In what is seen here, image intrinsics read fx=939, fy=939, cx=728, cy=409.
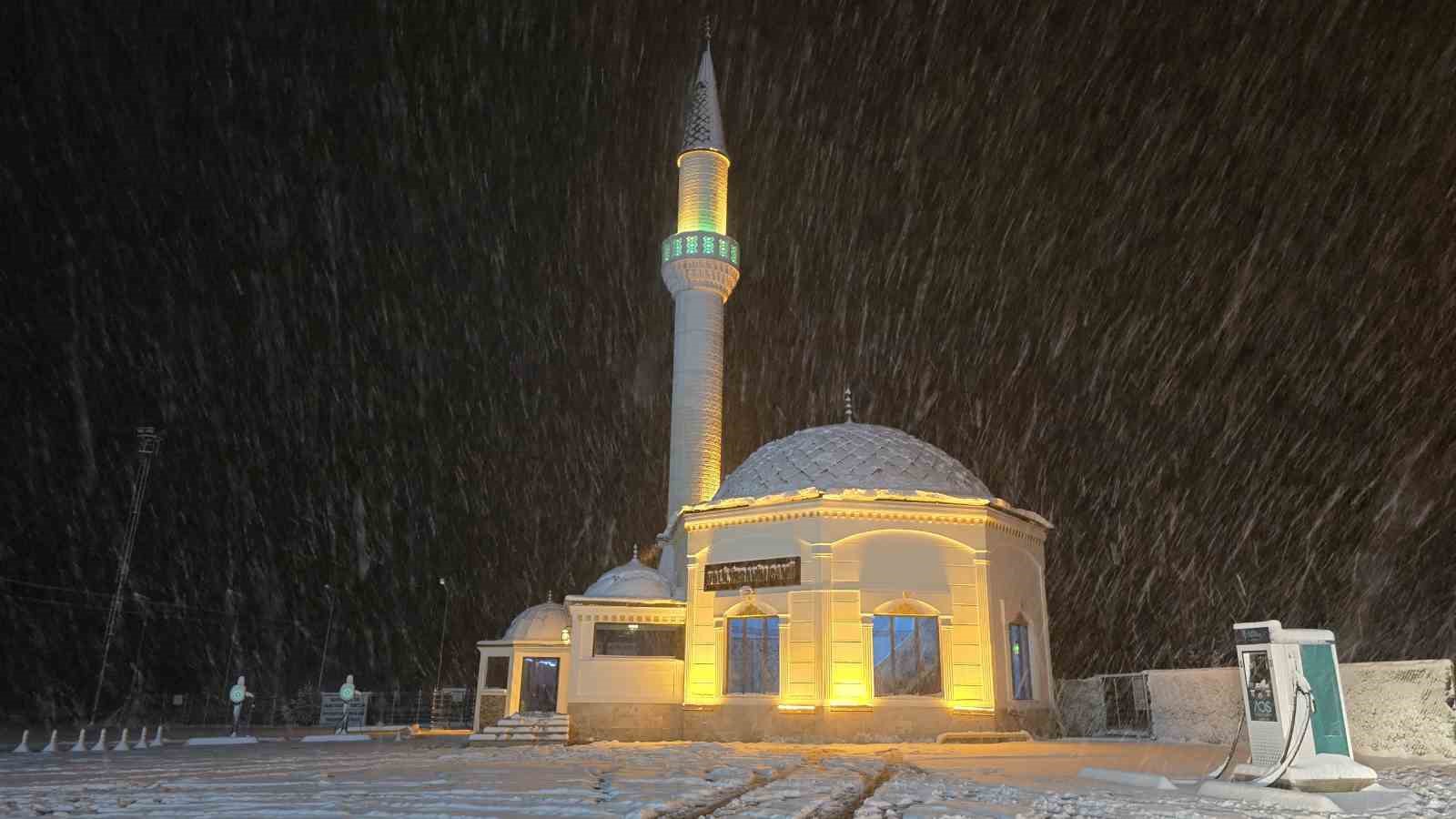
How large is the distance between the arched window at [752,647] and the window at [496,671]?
13233 mm

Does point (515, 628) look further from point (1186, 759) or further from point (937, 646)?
point (1186, 759)

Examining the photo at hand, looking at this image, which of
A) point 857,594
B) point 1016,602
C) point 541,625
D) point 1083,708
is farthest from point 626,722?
point 1083,708

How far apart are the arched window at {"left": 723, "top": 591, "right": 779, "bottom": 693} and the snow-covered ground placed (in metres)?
4.75

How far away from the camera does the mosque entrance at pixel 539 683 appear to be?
3372 cm

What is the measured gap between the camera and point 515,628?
35.2 metres

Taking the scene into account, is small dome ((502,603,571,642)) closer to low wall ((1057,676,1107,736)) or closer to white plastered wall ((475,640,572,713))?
white plastered wall ((475,640,572,713))

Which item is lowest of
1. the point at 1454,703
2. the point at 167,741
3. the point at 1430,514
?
the point at 167,741

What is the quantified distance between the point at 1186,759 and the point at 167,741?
23.4 m

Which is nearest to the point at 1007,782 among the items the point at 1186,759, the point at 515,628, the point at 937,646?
the point at 1186,759

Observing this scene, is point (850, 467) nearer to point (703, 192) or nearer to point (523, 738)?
point (523, 738)

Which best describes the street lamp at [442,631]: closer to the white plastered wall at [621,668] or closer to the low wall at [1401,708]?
the white plastered wall at [621,668]

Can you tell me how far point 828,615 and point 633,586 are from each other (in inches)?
233

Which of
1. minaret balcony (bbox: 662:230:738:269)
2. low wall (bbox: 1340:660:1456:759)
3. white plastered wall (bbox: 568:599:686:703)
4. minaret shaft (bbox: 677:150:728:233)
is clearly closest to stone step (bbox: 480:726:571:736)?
white plastered wall (bbox: 568:599:686:703)

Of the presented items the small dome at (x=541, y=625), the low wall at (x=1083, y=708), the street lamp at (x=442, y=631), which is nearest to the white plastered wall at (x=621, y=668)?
the small dome at (x=541, y=625)
